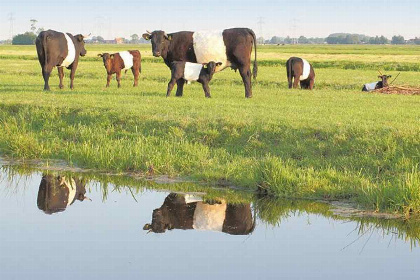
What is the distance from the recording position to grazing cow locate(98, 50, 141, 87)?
23078mm

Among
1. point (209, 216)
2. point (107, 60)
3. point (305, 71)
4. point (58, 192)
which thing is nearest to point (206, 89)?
point (107, 60)

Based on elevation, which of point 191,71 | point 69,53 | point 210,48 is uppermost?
point 210,48

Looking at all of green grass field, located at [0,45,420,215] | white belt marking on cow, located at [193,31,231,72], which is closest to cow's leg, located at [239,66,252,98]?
white belt marking on cow, located at [193,31,231,72]

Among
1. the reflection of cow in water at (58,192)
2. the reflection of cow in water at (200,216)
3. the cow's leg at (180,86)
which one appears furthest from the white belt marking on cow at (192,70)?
the reflection of cow in water at (200,216)

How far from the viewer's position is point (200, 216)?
9.34 m

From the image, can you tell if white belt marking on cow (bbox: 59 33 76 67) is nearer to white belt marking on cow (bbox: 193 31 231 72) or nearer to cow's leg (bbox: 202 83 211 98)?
white belt marking on cow (bbox: 193 31 231 72)

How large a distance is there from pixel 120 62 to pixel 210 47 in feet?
19.2

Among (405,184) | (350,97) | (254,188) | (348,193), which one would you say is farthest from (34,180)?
(350,97)

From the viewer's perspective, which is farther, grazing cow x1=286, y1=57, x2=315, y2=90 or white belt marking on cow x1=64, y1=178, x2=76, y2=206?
grazing cow x1=286, y1=57, x2=315, y2=90

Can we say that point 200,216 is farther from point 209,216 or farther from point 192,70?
point 192,70

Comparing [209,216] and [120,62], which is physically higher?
[120,62]

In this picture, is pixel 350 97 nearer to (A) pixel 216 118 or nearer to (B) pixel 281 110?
(B) pixel 281 110

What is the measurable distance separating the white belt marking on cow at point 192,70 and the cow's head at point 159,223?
8.94 metres

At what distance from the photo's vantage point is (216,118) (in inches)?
547
